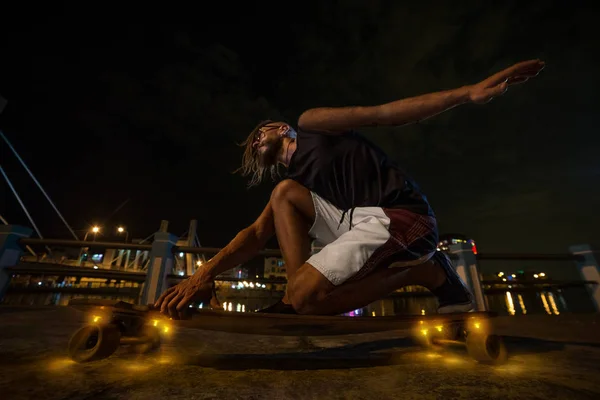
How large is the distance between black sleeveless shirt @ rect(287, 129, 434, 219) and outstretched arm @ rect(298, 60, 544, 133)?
22cm

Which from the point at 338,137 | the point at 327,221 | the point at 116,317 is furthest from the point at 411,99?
the point at 116,317

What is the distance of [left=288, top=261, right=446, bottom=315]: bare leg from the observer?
1.34 meters

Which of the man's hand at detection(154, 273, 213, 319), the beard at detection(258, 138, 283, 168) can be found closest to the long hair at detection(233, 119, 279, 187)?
the beard at detection(258, 138, 283, 168)

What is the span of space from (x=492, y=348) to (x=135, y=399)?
1.72 m

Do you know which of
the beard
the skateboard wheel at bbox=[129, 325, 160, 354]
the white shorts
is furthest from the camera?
the beard

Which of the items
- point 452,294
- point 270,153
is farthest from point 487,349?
A: point 270,153

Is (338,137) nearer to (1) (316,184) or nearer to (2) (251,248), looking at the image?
(1) (316,184)

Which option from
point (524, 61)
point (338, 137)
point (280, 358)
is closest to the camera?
point (524, 61)

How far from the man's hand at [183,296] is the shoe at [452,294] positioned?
4.87 feet

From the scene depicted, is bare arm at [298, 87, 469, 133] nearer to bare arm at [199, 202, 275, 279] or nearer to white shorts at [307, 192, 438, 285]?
white shorts at [307, 192, 438, 285]

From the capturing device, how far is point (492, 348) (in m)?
1.42

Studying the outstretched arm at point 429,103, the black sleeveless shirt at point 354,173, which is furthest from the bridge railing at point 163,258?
the outstretched arm at point 429,103

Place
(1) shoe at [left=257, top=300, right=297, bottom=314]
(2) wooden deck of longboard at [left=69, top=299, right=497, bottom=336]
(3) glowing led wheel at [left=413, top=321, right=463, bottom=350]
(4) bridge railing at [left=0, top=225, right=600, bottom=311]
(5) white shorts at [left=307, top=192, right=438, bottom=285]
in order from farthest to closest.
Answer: (4) bridge railing at [left=0, top=225, right=600, bottom=311] → (3) glowing led wheel at [left=413, top=321, right=463, bottom=350] → (1) shoe at [left=257, top=300, right=297, bottom=314] → (5) white shorts at [left=307, top=192, right=438, bottom=285] → (2) wooden deck of longboard at [left=69, top=299, right=497, bottom=336]

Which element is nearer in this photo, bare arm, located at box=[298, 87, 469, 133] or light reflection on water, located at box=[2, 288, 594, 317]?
bare arm, located at box=[298, 87, 469, 133]
